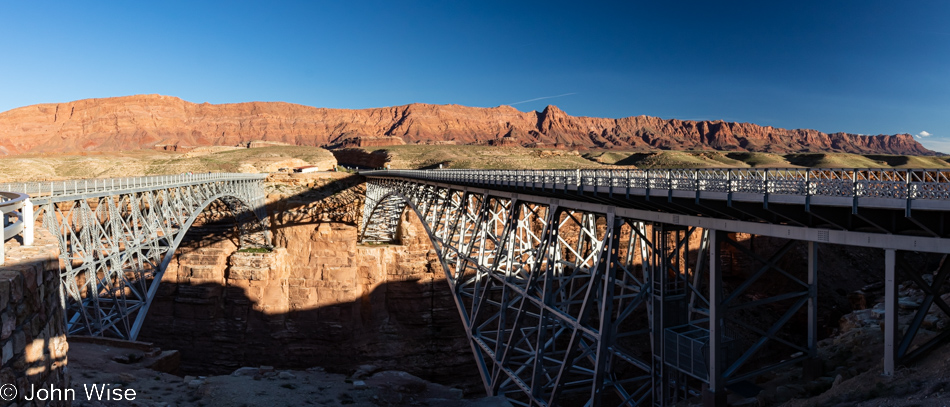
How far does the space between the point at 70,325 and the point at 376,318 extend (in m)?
25.1

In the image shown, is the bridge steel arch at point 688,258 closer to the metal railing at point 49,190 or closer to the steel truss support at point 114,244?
the metal railing at point 49,190

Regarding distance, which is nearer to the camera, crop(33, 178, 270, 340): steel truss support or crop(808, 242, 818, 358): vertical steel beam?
crop(808, 242, 818, 358): vertical steel beam

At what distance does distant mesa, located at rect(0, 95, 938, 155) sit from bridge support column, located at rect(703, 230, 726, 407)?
117 m

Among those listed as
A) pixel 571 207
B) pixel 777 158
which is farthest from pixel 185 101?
pixel 571 207

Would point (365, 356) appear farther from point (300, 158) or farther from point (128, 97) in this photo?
point (128, 97)

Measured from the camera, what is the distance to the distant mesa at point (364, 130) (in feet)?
431

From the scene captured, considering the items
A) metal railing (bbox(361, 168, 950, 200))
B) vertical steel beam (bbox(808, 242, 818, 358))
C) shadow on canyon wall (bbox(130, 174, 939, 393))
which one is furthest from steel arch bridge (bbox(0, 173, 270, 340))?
vertical steel beam (bbox(808, 242, 818, 358))

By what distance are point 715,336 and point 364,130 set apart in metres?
162

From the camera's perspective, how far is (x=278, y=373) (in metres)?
21.4

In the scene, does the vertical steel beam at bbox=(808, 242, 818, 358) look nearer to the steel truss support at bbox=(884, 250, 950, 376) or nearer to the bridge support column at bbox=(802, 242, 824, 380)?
the bridge support column at bbox=(802, 242, 824, 380)

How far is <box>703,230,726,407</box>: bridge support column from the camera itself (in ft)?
34.1

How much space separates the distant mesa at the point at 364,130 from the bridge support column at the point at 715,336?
117 metres

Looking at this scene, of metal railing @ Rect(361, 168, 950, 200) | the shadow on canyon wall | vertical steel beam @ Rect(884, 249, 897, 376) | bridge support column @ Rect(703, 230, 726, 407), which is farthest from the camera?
the shadow on canyon wall

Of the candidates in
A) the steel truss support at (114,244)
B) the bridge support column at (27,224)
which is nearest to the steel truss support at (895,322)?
the bridge support column at (27,224)
